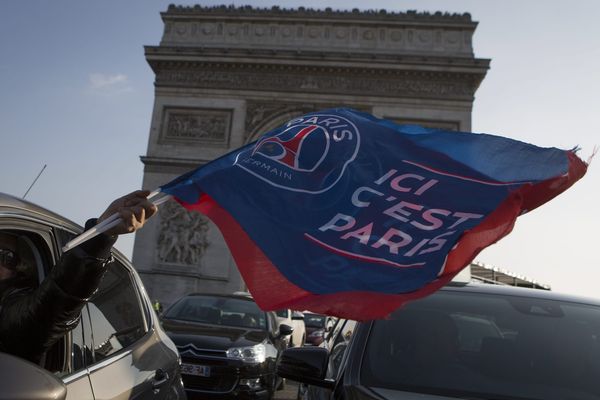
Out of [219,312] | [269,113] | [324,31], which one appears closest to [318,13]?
[324,31]

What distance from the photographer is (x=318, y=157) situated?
85.4 inches

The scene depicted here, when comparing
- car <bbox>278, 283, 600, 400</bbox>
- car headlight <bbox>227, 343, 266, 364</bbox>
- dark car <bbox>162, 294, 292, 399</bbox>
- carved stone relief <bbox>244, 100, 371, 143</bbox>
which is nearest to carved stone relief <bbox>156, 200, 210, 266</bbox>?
carved stone relief <bbox>244, 100, 371, 143</bbox>

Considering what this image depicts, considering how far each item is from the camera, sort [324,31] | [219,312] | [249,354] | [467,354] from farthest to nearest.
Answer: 1. [324,31]
2. [219,312]
3. [249,354]
4. [467,354]

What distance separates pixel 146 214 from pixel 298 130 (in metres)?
0.86

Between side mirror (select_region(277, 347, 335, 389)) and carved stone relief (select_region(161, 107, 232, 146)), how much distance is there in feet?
64.9

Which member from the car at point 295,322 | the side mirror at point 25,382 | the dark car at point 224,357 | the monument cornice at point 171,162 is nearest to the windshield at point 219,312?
the dark car at point 224,357

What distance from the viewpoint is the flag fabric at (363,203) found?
5.62 ft

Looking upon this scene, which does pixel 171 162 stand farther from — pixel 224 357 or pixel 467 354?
pixel 467 354

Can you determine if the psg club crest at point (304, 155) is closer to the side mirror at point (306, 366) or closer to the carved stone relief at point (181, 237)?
the side mirror at point (306, 366)

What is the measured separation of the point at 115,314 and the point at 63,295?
0.71 m

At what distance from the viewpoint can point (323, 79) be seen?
21859 millimetres

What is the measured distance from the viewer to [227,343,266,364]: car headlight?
17.5 ft

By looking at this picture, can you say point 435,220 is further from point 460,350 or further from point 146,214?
point 146,214

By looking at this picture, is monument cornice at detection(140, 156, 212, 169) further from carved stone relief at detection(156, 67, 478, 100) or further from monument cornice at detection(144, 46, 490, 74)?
monument cornice at detection(144, 46, 490, 74)
